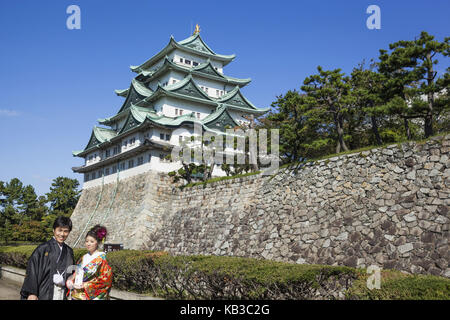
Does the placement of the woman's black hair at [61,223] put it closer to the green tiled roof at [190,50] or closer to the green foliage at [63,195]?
the green tiled roof at [190,50]

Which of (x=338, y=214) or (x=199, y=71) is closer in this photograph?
(x=338, y=214)

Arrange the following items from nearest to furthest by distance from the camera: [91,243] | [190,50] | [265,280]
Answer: [91,243] < [265,280] < [190,50]

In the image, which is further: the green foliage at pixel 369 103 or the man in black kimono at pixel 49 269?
the green foliage at pixel 369 103

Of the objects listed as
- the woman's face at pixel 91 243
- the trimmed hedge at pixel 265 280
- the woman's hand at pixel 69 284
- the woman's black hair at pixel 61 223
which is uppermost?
the woman's black hair at pixel 61 223

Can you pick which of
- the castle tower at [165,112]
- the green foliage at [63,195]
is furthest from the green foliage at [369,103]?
the green foliage at [63,195]

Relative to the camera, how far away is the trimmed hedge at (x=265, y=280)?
19.5 ft

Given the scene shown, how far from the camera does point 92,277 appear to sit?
194 inches

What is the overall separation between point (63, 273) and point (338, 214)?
34.5 ft

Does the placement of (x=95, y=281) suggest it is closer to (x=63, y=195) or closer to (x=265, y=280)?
(x=265, y=280)

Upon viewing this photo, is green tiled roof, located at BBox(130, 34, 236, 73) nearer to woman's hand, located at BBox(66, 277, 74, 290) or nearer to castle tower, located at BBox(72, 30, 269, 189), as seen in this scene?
castle tower, located at BBox(72, 30, 269, 189)

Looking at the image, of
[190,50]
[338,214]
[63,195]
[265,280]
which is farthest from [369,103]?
[63,195]

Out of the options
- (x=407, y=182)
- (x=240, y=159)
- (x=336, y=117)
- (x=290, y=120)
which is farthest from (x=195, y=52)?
(x=407, y=182)
